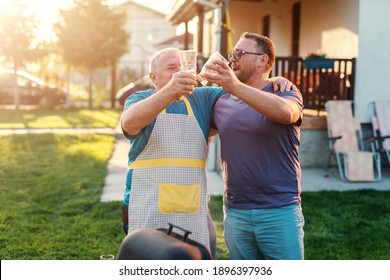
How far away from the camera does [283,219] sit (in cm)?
296

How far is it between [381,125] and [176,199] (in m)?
7.09

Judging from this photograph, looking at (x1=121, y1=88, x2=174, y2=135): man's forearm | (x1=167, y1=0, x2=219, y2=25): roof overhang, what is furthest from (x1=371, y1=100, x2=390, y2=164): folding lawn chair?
(x1=121, y1=88, x2=174, y2=135): man's forearm

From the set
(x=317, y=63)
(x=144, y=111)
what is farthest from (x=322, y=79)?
(x=144, y=111)

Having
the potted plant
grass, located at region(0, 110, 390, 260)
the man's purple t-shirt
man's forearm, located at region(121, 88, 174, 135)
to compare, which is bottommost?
grass, located at region(0, 110, 390, 260)

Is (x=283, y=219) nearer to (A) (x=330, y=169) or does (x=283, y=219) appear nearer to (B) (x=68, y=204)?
(B) (x=68, y=204)

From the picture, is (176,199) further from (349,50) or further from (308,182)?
(349,50)

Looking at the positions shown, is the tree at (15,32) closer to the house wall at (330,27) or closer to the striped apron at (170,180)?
the house wall at (330,27)

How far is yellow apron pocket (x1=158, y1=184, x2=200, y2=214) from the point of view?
286 cm

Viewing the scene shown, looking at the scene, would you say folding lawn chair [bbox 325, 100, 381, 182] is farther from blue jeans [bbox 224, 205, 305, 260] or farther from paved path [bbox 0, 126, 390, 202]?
blue jeans [bbox 224, 205, 305, 260]

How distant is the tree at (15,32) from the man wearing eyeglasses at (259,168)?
21007 mm

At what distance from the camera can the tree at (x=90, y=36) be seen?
24344mm

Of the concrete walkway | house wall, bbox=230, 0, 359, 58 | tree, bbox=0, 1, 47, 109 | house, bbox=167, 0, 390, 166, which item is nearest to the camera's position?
the concrete walkway

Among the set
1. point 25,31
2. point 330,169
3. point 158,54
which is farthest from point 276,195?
point 25,31

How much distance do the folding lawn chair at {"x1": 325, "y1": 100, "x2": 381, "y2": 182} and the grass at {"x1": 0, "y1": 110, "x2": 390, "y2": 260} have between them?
79 centimetres
